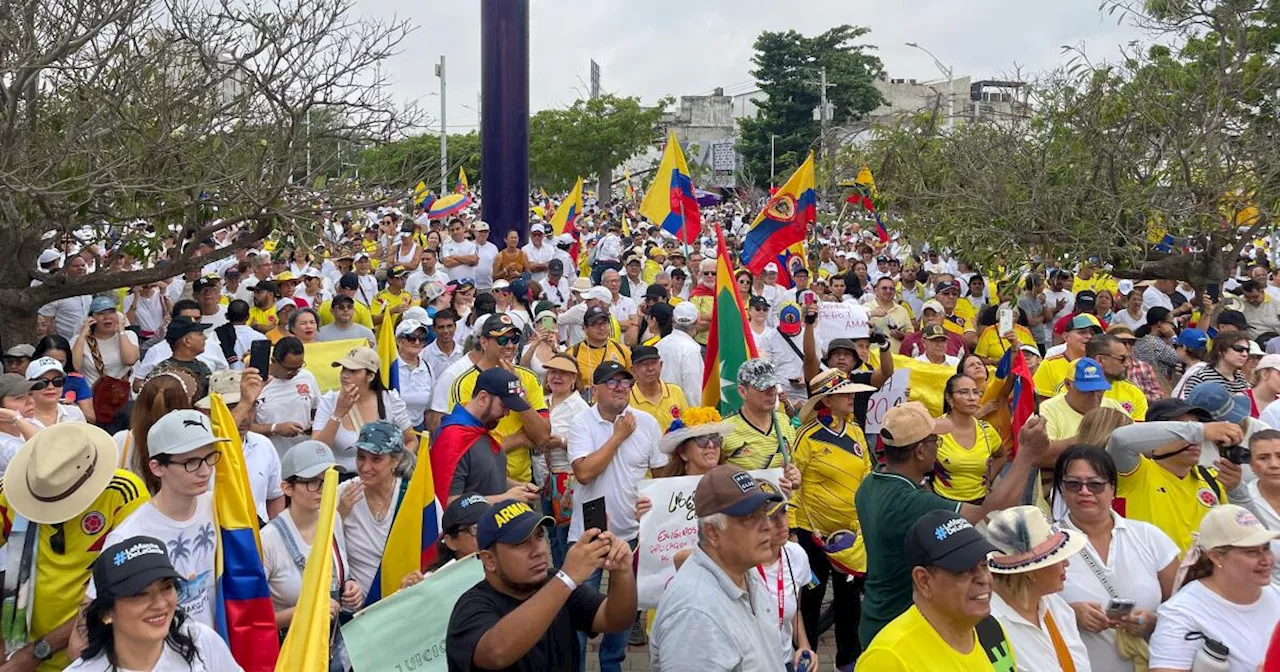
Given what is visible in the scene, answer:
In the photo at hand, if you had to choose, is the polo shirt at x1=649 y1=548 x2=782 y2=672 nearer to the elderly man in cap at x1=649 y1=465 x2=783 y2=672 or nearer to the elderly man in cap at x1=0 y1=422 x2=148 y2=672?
the elderly man in cap at x1=649 y1=465 x2=783 y2=672

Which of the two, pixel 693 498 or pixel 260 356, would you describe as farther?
pixel 260 356

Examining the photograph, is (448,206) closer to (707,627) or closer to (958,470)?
(958,470)

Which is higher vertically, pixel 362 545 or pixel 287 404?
pixel 287 404

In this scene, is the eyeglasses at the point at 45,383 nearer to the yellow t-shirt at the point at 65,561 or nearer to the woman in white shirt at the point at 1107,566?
the yellow t-shirt at the point at 65,561

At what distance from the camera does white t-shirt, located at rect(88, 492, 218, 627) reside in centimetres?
430

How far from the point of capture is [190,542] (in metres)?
4.42

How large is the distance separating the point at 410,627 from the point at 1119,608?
8.79 ft

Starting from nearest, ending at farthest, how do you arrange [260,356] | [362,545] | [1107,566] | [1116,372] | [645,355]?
[1107,566] → [362,545] → [645,355] → [1116,372] → [260,356]

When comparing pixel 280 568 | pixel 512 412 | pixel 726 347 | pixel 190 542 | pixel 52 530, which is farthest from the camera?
pixel 726 347

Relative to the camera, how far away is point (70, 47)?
7.44 metres

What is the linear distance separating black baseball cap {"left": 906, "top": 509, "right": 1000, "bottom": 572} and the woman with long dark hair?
2.28 meters

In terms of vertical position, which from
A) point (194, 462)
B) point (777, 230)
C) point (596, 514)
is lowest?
point (596, 514)

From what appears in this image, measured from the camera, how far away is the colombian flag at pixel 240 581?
446cm

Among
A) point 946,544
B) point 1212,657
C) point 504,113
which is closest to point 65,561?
point 946,544
